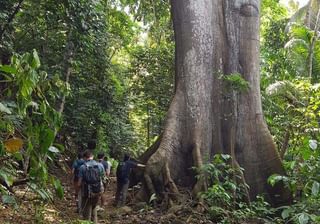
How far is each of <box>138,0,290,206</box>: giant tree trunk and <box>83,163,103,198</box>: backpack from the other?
1.35 meters

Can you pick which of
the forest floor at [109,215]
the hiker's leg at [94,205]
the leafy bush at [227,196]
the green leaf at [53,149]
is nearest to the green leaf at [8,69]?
the green leaf at [53,149]

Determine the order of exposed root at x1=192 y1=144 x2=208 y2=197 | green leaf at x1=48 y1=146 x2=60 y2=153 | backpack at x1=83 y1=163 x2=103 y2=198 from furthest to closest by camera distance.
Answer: exposed root at x1=192 y1=144 x2=208 y2=197 < backpack at x1=83 y1=163 x2=103 y2=198 < green leaf at x1=48 y1=146 x2=60 y2=153

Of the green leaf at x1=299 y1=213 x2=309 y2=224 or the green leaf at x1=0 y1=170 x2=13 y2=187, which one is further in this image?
the green leaf at x1=299 y1=213 x2=309 y2=224

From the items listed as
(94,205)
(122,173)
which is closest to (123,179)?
(122,173)

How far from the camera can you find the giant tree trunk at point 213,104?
7.47 m

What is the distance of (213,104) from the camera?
26.5 ft

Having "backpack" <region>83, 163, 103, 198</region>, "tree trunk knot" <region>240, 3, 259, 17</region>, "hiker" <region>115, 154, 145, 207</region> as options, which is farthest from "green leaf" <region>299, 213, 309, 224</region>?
"tree trunk knot" <region>240, 3, 259, 17</region>

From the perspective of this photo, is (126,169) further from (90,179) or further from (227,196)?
(227,196)

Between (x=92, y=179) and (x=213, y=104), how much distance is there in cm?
316

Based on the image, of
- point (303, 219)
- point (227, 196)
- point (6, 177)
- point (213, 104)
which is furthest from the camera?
point (213, 104)

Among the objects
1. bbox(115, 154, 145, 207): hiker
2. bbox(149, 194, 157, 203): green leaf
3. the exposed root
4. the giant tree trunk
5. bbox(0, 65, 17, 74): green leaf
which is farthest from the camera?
bbox(115, 154, 145, 207): hiker

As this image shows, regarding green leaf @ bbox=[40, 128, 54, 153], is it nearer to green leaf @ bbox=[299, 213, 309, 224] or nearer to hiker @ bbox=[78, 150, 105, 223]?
green leaf @ bbox=[299, 213, 309, 224]

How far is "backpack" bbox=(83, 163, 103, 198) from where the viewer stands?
228 inches

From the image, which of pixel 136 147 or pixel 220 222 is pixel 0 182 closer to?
pixel 220 222
